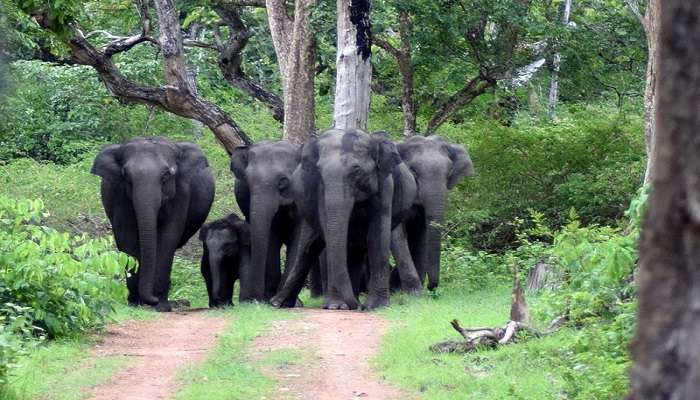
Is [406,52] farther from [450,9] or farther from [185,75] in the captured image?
[185,75]

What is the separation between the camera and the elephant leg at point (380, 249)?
15.3 meters

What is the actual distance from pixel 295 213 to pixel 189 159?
1498 millimetres

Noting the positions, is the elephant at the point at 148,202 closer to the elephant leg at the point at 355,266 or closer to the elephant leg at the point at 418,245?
the elephant leg at the point at 355,266

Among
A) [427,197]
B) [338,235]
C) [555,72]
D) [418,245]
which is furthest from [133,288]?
[555,72]

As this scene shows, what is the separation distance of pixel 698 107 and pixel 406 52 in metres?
19.4

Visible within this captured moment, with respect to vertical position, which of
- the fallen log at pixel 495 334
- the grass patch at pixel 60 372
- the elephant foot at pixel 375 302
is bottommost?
the elephant foot at pixel 375 302

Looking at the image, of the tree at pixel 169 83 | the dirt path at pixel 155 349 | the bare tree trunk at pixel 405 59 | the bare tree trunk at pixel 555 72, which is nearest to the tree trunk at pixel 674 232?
the dirt path at pixel 155 349

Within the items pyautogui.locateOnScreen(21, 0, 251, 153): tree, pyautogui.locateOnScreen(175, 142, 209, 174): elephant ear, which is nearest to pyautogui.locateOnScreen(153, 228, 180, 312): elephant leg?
pyautogui.locateOnScreen(175, 142, 209, 174): elephant ear

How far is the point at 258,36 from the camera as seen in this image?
24906 mm

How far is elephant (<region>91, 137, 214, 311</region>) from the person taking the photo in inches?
624

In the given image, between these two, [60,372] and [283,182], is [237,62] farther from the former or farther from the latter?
[60,372]

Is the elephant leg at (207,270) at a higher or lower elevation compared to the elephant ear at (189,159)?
lower

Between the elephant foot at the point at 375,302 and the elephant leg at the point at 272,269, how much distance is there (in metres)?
2.16

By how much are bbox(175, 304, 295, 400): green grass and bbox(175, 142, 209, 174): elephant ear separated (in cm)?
491
